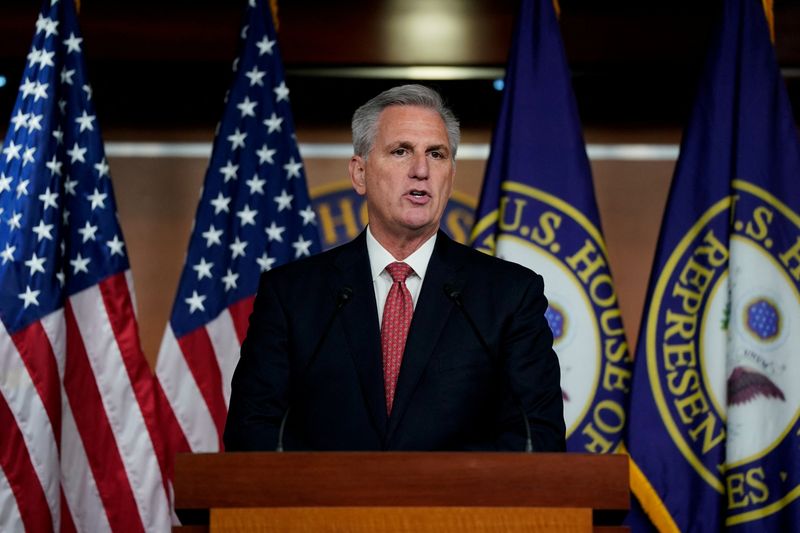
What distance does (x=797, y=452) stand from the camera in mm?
3658

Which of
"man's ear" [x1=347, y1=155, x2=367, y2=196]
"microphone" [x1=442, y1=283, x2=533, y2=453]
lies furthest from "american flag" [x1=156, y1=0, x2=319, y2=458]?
"microphone" [x1=442, y1=283, x2=533, y2=453]

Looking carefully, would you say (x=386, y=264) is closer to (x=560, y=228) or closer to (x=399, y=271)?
(x=399, y=271)

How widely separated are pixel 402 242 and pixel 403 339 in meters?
0.30

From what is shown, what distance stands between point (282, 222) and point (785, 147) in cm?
186

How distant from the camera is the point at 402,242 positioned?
8.61 ft

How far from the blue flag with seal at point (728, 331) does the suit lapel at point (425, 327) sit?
1541 millimetres

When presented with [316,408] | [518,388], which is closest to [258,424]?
[316,408]

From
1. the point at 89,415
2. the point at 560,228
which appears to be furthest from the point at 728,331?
the point at 89,415

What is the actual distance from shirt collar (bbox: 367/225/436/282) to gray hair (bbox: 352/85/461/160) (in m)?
0.23

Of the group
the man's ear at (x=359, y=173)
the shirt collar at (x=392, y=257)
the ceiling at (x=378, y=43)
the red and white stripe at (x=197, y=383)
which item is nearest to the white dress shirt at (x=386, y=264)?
the shirt collar at (x=392, y=257)

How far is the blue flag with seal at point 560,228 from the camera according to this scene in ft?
12.6

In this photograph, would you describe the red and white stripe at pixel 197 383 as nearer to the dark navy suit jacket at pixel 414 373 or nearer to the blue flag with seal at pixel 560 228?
the blue flag with seal at pixel 560 228

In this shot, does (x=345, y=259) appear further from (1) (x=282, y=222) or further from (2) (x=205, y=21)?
(2) (x=205, y=21)

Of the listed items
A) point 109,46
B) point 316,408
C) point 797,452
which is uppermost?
point 109,46
